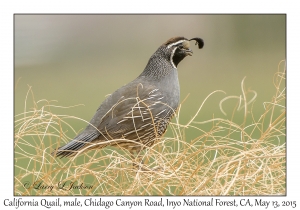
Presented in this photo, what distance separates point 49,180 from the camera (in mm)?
2947

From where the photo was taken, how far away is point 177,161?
3037 mm

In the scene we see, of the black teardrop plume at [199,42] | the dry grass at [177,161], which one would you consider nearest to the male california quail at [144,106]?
the black teardrop plume at [199,42]

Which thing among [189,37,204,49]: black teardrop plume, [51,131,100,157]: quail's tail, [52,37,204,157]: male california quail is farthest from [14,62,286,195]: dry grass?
[189,37,204,49]: black teardrop plume

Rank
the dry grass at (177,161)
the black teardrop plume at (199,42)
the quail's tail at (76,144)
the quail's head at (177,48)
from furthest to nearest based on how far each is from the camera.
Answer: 1. the quail's head at (177,48)
2. the black teardrop plume at (199,42)
3. the quail's tail at (76,144)
4. the dry grass at (177,161)

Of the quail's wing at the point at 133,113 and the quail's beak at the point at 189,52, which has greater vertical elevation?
the quail's beak at the point at 189,52

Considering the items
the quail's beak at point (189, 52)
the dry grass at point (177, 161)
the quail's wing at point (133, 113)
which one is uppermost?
the quail's beak at point (189, 52)

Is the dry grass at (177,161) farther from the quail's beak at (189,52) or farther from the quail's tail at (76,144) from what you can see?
the quail's beak at (189,52)

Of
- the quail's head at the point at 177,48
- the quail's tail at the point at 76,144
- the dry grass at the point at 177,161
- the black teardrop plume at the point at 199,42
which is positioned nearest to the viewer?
the dry grass at the point at 177,161

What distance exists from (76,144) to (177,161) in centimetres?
58

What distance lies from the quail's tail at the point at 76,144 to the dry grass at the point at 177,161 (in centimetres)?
4

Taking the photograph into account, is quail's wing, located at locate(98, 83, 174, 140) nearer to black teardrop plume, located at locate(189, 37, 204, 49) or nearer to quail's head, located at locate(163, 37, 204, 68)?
quail's head, located at locate(163, 37, 204, 68)

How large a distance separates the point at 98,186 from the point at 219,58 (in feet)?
4.85

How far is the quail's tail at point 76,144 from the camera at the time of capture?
3.15m
